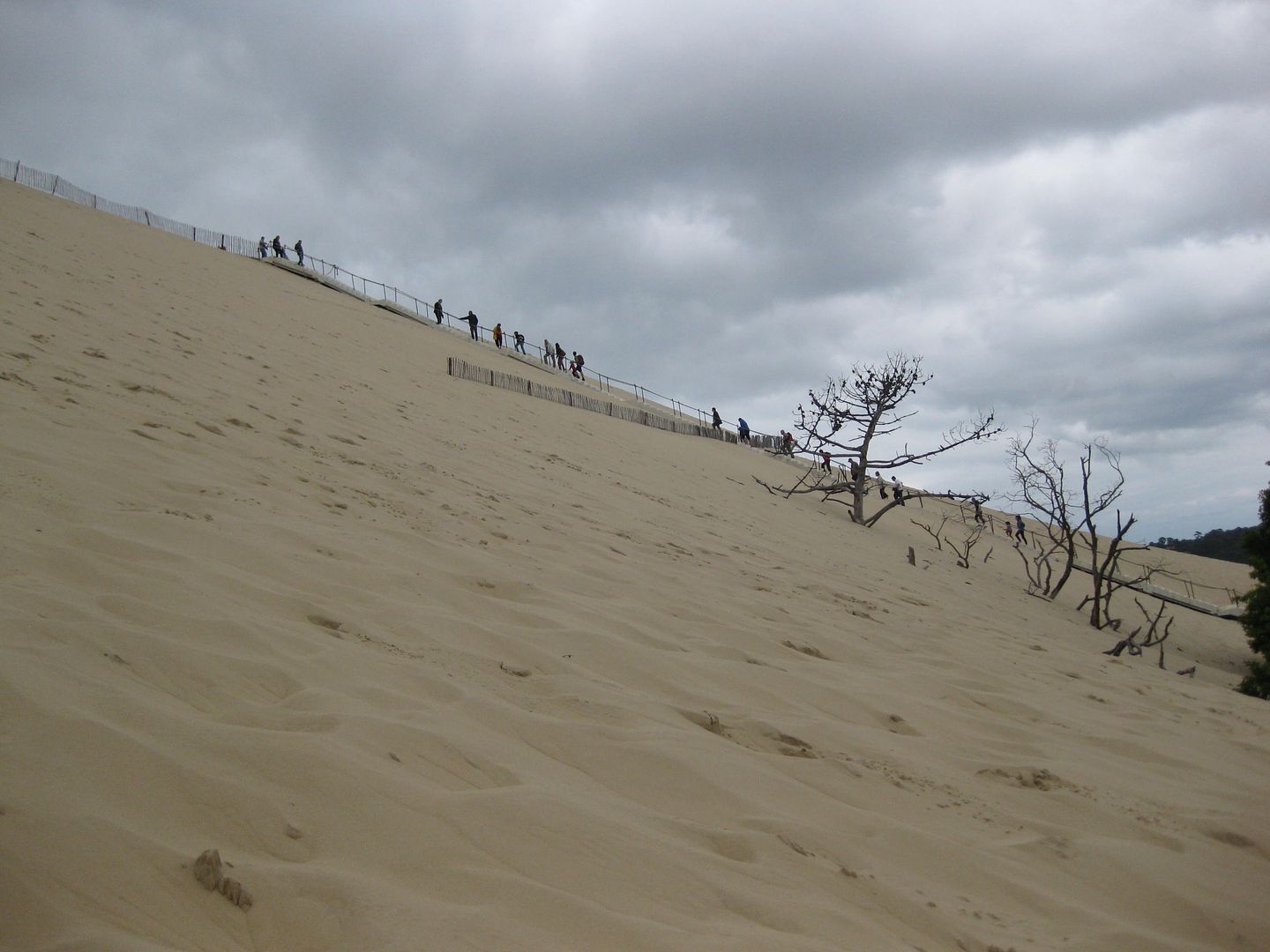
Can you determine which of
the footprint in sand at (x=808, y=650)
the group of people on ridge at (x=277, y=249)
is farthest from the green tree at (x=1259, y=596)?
the group of people on ridge at (x=277, y=249)

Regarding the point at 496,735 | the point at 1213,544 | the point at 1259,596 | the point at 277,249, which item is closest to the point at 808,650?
the point at 496,735

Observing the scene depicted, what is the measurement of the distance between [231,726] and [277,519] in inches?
87.7

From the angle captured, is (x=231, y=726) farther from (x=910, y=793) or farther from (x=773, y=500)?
(x=773, y=500)

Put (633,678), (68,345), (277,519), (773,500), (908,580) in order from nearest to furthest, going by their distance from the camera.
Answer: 1. (633,678)
2. (277,519)
3. (68,345)
4. (908,580)
5. (773,500)

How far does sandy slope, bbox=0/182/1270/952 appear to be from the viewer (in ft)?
5.72

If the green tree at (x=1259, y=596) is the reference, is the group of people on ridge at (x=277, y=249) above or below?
above

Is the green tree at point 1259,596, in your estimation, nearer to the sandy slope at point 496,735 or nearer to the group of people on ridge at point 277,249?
the sandy slope at point 496,735

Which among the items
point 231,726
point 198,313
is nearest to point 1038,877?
point 231,726

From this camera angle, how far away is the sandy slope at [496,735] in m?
1.74

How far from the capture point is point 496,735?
2.58 metres

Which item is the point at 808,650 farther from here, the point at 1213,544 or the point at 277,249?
the point at 1213,544

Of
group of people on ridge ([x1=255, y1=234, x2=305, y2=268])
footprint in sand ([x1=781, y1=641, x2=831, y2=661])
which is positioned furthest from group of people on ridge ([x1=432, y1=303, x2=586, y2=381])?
footprint in sand ([x1=781, y1=641, x2=831, y2=661])

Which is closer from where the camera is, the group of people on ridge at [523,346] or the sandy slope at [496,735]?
the sandy slope at [496,735]

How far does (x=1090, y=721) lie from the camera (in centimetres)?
443
